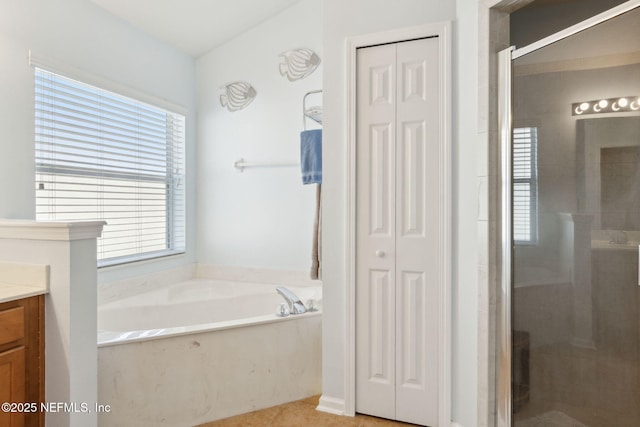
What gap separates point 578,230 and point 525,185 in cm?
28

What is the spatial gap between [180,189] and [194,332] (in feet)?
5.71

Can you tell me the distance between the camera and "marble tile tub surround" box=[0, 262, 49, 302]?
1.59m

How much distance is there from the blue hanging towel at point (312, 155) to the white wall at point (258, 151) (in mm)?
477

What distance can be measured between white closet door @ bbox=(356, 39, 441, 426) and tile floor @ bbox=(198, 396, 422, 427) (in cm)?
6

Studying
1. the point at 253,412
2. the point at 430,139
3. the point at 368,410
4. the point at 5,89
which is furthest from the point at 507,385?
the point at 5,89

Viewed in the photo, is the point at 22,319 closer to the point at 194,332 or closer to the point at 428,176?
the point at 194,332

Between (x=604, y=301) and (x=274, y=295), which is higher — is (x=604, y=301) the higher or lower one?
the higher one

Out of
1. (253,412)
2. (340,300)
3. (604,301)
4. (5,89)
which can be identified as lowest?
(253,412)

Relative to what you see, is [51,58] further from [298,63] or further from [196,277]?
[196,277]

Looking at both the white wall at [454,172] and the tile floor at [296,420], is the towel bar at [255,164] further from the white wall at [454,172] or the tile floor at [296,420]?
the tile floor at [296,420]

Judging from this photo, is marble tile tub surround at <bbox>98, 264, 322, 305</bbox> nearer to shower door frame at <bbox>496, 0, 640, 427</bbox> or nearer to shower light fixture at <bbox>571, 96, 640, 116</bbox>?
shower door frame at <bbox>496, 0, 640, 427</bbox>

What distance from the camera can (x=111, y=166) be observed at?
111 inches

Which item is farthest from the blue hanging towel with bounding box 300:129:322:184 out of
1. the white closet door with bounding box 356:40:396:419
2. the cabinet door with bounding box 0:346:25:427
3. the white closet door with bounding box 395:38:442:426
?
the cabinet door with bounding box 0:346:25:427

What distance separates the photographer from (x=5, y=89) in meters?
2.13
